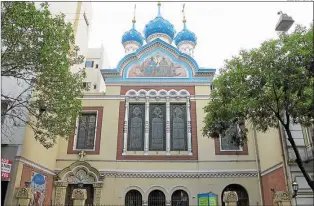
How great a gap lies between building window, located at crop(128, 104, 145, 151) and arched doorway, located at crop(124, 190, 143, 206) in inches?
92.2

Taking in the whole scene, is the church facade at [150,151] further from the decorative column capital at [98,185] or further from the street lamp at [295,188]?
the street lamp at [295,188]

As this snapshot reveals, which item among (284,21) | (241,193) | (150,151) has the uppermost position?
(284,21)

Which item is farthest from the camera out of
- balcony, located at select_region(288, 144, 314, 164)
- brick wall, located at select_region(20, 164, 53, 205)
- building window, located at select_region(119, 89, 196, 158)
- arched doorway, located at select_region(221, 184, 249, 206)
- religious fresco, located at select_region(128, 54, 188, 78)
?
religious fresco, located at select_region(128, 54, 188, 78)

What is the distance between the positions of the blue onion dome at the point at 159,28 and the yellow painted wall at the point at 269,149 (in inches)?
400

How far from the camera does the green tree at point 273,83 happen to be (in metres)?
9.36

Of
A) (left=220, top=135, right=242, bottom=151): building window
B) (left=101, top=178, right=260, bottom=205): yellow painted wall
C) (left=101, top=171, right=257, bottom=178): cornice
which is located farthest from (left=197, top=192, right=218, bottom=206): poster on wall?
(left=220, top=135, right=242, bottom=151): building window

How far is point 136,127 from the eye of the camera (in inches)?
695

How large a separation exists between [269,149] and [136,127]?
23.6 feet

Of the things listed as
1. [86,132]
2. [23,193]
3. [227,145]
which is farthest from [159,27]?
[23,193]

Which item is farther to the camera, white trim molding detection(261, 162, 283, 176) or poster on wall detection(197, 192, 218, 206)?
poster on wall detection(197, 192, 218, 206)

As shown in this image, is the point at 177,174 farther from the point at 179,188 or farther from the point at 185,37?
the point at 185,37

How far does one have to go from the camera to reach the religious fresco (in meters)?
18.7

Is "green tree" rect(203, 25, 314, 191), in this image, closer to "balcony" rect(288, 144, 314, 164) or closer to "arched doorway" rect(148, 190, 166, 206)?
"balcony" rect(288, 144, 314, 164)

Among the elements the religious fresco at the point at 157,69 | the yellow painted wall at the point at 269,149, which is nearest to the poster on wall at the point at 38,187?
the religious fresco at the point at 157,69
